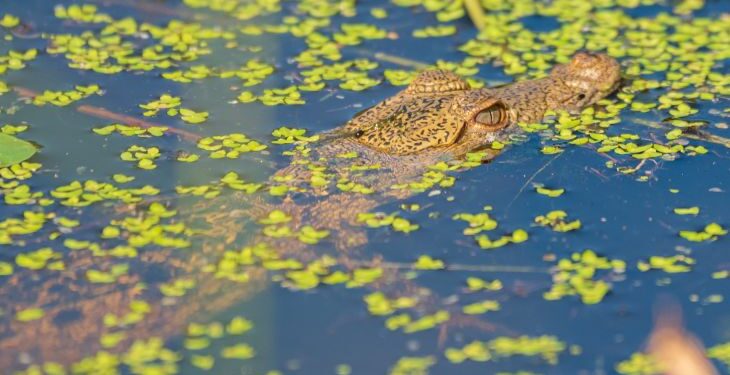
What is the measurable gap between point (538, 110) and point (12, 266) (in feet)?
10.5

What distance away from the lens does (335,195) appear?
6.07 metres

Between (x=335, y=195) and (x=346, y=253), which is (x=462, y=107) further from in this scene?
(x=346, y=253)

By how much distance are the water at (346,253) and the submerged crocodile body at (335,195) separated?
1 centimetres

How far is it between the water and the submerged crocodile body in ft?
0.04

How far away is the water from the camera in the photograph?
15.9 ft

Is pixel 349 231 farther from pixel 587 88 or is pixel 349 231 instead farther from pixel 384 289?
pixel 587 88

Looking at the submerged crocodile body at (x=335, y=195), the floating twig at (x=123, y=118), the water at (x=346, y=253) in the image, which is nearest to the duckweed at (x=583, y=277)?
the water at (x=346, y=253)

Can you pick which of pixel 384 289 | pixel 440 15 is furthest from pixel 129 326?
pixel 440 15

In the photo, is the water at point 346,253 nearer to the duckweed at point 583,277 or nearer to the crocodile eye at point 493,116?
the duckweed at point 583,277

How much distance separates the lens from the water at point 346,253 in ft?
15.9

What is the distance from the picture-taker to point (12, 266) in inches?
210

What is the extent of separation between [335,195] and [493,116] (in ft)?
3.82

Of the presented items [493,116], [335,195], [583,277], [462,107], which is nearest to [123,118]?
[335,195]

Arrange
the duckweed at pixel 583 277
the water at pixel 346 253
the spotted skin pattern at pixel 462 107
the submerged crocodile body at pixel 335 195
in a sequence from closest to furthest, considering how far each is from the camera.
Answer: the water at pixel 346 253 < the submerged crocodile body at pixel 335 195 < the duckweed at pixel 583 277 < the spotted skin pattern at pixel 462 107
